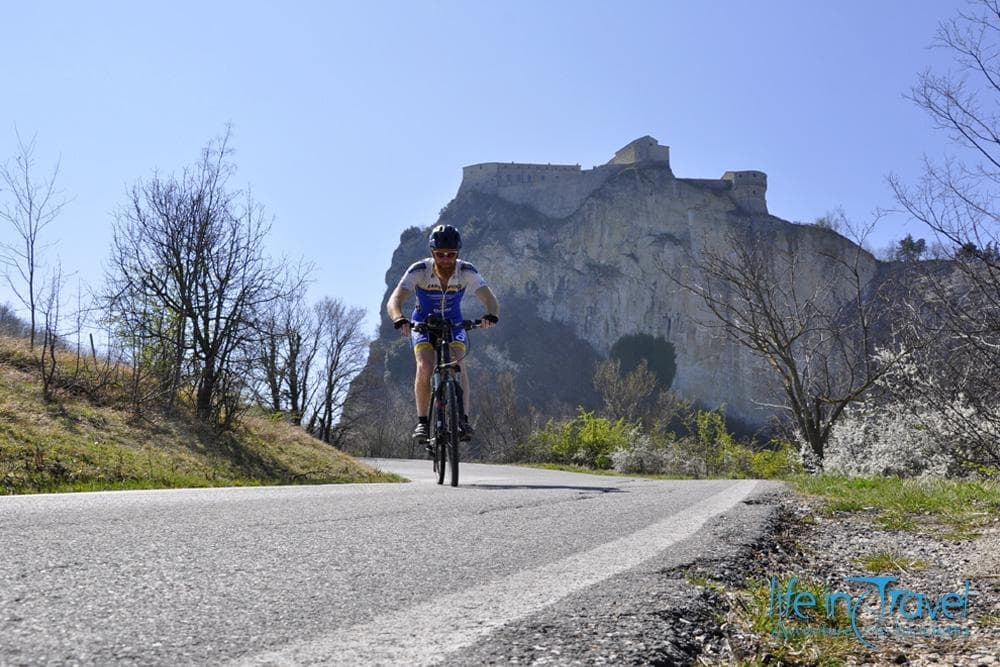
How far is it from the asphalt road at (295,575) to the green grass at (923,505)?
1.54 metres

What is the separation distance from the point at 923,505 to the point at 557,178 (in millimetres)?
96972

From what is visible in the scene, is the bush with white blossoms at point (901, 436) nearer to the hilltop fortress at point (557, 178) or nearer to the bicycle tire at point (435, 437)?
the bicycle tire at point (435, 437)

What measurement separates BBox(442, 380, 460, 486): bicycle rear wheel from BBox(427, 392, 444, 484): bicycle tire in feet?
0.37

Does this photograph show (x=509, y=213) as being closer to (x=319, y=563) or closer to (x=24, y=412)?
(x=24, y=412)

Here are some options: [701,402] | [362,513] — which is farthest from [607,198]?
[362,513]

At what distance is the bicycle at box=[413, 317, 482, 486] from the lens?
7.48m

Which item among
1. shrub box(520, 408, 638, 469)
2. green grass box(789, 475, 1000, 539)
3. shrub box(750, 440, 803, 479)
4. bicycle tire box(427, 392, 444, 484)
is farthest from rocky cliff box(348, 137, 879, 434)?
green grass box(789, 475, 1000, 539)

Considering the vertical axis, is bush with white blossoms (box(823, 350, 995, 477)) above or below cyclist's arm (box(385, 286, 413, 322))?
below

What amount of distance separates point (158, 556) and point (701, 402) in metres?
87.5

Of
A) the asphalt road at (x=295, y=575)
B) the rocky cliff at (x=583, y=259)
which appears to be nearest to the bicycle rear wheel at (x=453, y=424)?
the asphalt road at (x=295, y=575)

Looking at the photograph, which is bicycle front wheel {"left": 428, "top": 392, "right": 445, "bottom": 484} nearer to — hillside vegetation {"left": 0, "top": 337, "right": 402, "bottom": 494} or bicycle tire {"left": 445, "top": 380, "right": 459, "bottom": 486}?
bicycle tire {"left": 445, "top": 380, "right": 459, "bottom": 486}

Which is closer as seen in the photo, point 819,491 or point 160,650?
point 160,650

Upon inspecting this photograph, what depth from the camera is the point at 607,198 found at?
96000mm

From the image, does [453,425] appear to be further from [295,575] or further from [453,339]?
[295,575]
